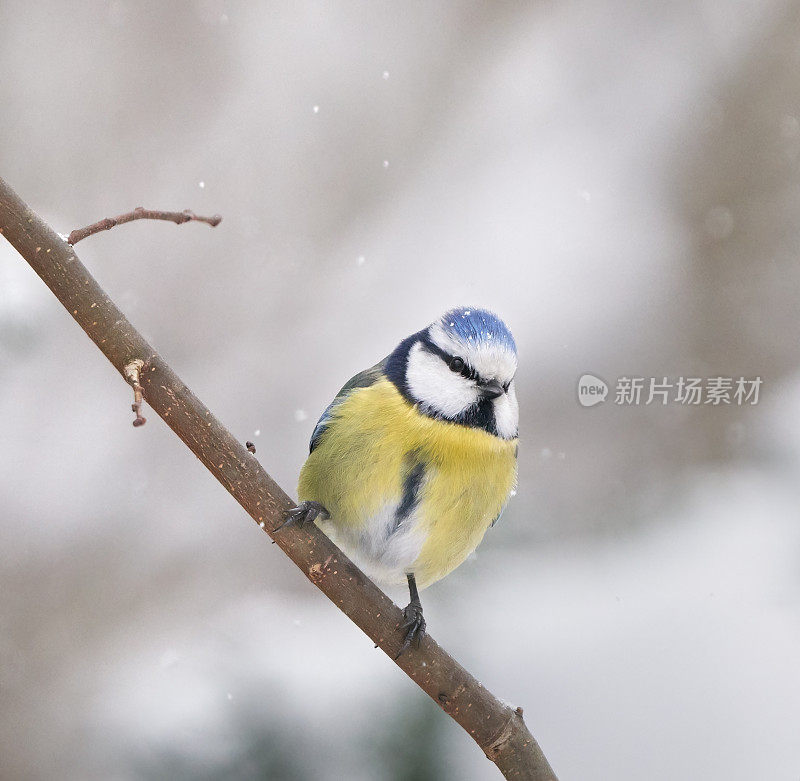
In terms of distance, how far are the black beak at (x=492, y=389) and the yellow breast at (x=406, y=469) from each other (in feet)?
0.32

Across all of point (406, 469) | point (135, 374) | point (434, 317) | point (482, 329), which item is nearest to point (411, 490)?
point (406, 469)

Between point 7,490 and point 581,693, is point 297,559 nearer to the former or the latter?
point 581,693

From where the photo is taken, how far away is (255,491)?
1.15 metres

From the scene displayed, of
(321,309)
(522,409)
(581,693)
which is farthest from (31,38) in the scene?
(581,693)

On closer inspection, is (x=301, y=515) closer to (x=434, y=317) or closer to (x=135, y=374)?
(x=135, y=374)

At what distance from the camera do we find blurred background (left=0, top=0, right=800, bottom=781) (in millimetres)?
2064

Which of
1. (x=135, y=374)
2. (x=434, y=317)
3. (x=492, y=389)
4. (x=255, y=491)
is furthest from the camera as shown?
(x=434, y=317)

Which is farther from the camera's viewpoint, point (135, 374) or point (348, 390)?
point (348, 390)

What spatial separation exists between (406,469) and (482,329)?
261 mm

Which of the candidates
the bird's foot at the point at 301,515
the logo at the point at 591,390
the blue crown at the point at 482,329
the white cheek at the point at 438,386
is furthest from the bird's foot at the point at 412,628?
the logo at the point at 591,390

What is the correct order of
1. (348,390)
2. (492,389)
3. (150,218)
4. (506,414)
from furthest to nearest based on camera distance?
(348,390) → (506,414) → (492,389) → (150,218)

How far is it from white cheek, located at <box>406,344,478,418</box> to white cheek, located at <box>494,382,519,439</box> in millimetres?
50

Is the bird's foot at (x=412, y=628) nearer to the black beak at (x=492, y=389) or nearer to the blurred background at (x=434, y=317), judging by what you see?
the black beak at (x=492, y=389)

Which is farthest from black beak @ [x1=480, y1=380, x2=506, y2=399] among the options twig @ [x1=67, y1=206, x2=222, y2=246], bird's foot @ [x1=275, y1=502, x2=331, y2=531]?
twig @ [x1=67, y1=206, x2=222, y2=246]
